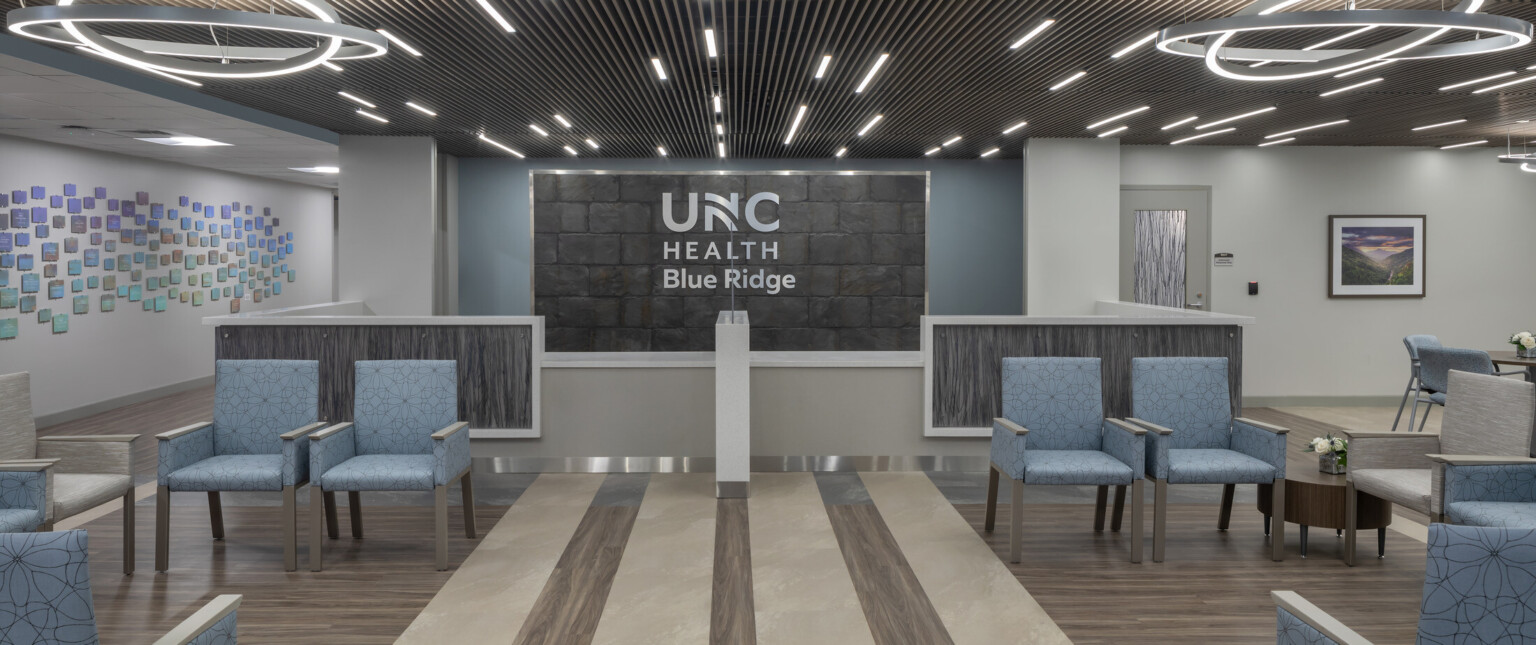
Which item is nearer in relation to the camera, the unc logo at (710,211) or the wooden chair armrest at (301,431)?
the wooden chair armrest at (301,431)

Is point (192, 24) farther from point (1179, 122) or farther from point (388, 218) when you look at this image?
point (1179, 122)

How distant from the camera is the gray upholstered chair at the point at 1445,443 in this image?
14.2ft

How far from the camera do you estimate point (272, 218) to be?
13.7 m

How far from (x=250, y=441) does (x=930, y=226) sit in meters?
8.82

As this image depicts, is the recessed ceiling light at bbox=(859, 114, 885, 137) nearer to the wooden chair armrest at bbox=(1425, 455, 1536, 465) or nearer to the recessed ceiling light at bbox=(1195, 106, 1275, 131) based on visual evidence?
the recessed ceiling light at bbox=(1195, 106, 1275, 131)

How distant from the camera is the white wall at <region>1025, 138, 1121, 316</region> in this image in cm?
995

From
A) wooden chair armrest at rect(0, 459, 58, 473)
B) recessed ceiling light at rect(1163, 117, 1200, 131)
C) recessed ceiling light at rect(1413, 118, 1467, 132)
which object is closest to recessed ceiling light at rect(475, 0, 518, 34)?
wooden chair armrest at rect(0, 459, 58, 473)

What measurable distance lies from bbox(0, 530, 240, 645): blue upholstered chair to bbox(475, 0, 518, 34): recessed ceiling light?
3567 millimetres

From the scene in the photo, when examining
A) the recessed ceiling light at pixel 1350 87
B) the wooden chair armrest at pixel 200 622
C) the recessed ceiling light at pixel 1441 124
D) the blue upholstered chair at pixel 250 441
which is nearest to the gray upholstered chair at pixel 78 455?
the blue upholstered chair at pixel 250 441

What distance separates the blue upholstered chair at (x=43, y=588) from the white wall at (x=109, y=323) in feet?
26.9

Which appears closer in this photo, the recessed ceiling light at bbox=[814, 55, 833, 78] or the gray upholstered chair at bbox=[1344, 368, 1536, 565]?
the gray upholstered chair at bbox=[1344, 368, 1536, 565]

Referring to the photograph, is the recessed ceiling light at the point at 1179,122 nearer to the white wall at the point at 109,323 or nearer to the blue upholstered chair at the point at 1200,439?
the blue upholstered chair at the point at 1200,439

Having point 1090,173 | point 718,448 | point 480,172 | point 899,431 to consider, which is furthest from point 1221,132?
point 480,172

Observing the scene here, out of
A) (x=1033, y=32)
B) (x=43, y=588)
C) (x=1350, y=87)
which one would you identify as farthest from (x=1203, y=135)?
(x=43, y=588)
